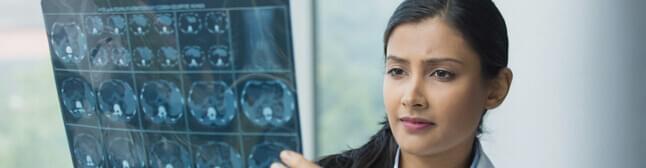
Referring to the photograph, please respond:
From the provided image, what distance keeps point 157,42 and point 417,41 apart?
0.55 m

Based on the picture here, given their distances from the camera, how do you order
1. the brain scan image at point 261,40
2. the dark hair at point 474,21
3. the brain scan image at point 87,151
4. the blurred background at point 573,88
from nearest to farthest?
1. the dark hair at point 474,21
2. the blurred background at point 573,88
3. the brain scan image at point 261,40
4. the brain scan image at point 87,151

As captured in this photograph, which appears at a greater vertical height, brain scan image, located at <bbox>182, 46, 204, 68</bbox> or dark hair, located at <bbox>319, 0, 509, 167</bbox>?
dark hair, located at <bbox>319, 0, 509, 167</bbox>

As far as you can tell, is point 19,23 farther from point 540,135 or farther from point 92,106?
point 540,135

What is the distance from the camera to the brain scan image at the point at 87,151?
1271 millimetres

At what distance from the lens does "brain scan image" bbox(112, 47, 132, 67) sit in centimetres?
121

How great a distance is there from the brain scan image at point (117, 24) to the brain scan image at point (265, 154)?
0.81 ft

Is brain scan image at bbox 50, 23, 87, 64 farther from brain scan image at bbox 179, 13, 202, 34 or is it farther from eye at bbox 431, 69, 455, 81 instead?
eye at bbox 431, 69, 455, 81

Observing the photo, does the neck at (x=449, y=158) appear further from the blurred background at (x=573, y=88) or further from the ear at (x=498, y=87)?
the blurred background at (x=573, y=88)

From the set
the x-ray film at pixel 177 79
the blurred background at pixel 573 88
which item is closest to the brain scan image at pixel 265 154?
the x-ray film at pixel 177 79

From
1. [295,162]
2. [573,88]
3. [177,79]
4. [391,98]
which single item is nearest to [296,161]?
[295,162]

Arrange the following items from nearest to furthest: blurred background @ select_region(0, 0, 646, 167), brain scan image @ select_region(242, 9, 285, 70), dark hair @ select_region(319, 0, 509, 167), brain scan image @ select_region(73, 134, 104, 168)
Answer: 1. dark hair @ select_region(319, 0, 509, 167)
2. blurred background @ select_region(0, 0, 646, 167)
3. brain scan image @ select_region(242, 9, 285, 70)
4. brain scan image @ select_region(73, 134, 104, 168)

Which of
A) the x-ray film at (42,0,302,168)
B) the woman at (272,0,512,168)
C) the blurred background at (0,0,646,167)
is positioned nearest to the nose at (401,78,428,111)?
the woman at (272,0,512,168)

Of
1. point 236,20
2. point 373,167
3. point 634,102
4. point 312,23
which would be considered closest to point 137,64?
point 236,20

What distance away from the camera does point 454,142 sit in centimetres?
77
